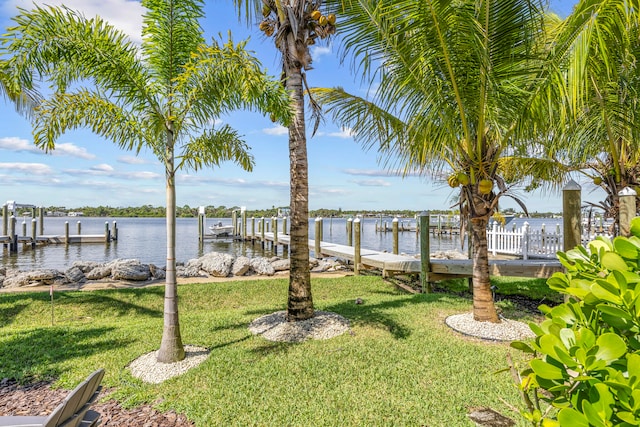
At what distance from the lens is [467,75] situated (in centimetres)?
514

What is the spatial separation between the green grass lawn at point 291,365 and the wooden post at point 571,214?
1801 millimetres

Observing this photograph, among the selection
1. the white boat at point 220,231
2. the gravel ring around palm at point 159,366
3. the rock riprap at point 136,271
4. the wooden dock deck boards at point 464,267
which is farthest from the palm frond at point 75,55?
the white boat at point 220,231

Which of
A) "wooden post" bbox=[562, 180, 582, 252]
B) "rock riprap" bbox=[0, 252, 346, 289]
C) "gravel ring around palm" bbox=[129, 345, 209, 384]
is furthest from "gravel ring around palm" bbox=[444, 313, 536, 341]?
"rock riprap" bbox=[0, 252, 346, 289]

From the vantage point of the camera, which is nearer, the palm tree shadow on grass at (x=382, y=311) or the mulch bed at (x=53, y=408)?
the mulch bed at (x=53, y=408)

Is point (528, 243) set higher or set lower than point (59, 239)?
higher

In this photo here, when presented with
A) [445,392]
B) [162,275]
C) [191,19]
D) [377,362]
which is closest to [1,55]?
[191,19]

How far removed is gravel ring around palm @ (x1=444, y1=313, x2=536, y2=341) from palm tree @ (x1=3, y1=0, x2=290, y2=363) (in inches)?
162

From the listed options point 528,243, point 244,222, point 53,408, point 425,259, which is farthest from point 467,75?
point 244,222

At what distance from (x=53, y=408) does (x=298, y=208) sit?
3.72m

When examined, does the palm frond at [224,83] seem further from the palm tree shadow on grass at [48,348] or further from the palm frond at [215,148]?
the palm tree shadow on grass at [48,348]

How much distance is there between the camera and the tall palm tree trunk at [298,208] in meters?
5.66

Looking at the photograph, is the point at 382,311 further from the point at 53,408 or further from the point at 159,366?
the point at 53,408

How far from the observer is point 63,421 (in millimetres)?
2215

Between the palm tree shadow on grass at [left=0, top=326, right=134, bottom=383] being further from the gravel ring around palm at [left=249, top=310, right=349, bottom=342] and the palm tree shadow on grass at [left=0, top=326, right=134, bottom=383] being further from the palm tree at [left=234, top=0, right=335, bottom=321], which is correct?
the palm tree at [left=234, top=0, right=335, bottom=321]
